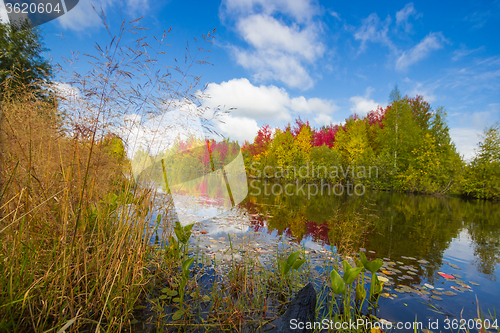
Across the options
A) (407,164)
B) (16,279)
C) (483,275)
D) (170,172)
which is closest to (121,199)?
(16,279)

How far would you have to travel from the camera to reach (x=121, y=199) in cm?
199

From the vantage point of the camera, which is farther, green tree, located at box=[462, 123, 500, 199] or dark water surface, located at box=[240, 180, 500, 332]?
green tree, located at box=[462, 123, 500, 199]

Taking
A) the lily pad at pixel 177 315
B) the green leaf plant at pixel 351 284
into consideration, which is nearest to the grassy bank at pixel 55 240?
the lily pad at pixel 177 315

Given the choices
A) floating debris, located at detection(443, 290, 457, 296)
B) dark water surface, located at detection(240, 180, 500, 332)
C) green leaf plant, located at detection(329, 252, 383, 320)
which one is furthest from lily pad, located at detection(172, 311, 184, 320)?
floating debris, located at detection(443, 290, 457, 296)

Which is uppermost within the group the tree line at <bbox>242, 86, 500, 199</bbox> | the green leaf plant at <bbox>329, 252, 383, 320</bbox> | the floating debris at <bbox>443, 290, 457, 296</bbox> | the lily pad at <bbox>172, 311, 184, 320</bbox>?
the tree line at <bbox>242, 86, 500, 199</bbox>

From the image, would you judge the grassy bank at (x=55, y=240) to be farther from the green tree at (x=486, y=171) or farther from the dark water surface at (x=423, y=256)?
the green tree at (x=486, y=171)

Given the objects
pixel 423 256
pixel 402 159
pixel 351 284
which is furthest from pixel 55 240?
pixel 402 159

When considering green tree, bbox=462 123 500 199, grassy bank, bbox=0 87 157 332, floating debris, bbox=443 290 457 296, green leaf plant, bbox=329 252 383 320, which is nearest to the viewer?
grassy bank, bbox=0 87 157 332

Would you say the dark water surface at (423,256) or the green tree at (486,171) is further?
the green tree at (486,171)

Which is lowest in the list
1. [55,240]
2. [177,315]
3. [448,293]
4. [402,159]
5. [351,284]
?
[448,293]

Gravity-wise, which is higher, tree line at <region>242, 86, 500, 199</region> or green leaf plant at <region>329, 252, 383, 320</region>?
tree line at <region>242, 86, 500, 199</region>

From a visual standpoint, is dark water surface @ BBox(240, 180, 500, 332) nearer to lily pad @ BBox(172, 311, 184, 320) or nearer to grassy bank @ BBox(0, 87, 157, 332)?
lily pad @ BBox(172, 311, 184, 320)

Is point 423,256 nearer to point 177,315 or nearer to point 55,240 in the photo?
point 177,315

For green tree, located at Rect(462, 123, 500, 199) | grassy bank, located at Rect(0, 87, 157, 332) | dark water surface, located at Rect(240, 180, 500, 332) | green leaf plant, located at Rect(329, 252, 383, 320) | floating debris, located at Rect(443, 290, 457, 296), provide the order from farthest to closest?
green tree, located at Rect(462, 123, 500, 199), floating debris, located at Rect(443, 290, 457, 296), dark water surface, located at Rect(240, 180, 500, 332), green leaf plant, located at Rect(329, 252, 383, 320), grassy bank, located at Rect(0, 87, 157, 332)
